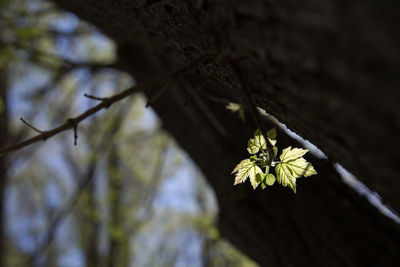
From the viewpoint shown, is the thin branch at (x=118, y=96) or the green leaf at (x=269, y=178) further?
the green leaf at (x=269, y=178)

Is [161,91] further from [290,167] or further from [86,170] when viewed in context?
[86,170]

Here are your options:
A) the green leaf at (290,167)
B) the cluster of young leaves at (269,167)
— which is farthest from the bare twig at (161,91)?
the green leaf at (290,167)

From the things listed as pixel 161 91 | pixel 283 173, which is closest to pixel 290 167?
pixel 283 173

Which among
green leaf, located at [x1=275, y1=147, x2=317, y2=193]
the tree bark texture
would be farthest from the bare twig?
green leaf, located at [x1=275, y1=147, x2=317, y2=193]

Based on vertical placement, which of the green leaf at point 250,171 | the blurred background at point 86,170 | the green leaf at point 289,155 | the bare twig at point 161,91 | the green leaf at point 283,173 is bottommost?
the blurred background at point 86,170

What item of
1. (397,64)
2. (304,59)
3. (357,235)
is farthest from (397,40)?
(357,235)

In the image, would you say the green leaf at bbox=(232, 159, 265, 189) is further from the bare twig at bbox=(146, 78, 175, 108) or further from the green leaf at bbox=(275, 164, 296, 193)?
the bare twig at bbox=(146, 78, 175, 108)

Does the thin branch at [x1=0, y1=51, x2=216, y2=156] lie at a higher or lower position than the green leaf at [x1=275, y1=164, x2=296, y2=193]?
higher

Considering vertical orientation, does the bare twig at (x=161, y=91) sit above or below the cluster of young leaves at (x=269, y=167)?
above

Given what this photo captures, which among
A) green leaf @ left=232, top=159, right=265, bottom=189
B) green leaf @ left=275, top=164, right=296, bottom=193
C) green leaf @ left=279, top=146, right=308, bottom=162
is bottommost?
green leaf @ left=275, top=164, right=296, bottom=193

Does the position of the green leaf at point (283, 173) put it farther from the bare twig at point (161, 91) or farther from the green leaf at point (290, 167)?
the bare twig at point (161, 91)
